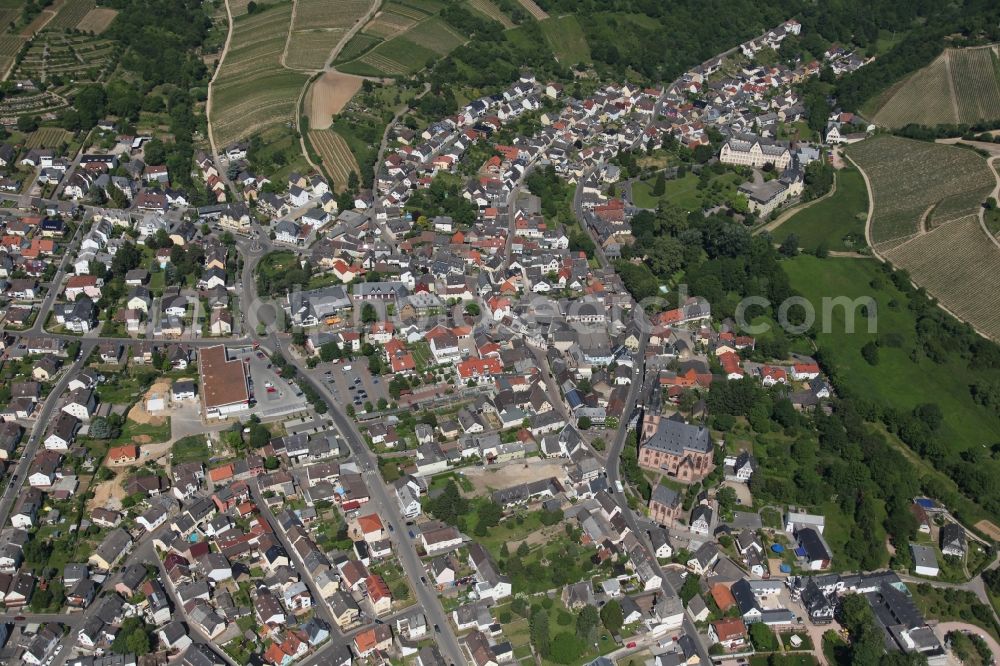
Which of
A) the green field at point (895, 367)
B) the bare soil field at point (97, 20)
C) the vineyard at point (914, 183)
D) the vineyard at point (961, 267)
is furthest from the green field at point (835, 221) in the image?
the bare soil field at point (97, 20)

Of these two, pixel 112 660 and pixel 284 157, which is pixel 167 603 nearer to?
pixel 112 660

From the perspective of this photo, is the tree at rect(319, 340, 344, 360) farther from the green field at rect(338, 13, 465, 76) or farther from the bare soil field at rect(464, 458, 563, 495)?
the green field at rect(338, 13, 465, 76)

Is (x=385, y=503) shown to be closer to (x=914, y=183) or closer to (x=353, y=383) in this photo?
(x=353, y=383)

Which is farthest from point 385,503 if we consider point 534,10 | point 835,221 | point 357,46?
point 534,10

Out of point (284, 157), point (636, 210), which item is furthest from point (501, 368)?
point (284, 157)

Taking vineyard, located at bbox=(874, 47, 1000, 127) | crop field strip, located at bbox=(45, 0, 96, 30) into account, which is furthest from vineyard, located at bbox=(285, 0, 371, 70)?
vineyard, located at bbox=(874, 47, 1000, 127)

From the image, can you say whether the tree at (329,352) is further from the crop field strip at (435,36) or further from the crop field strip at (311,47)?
the crop field strip at (435,36)
